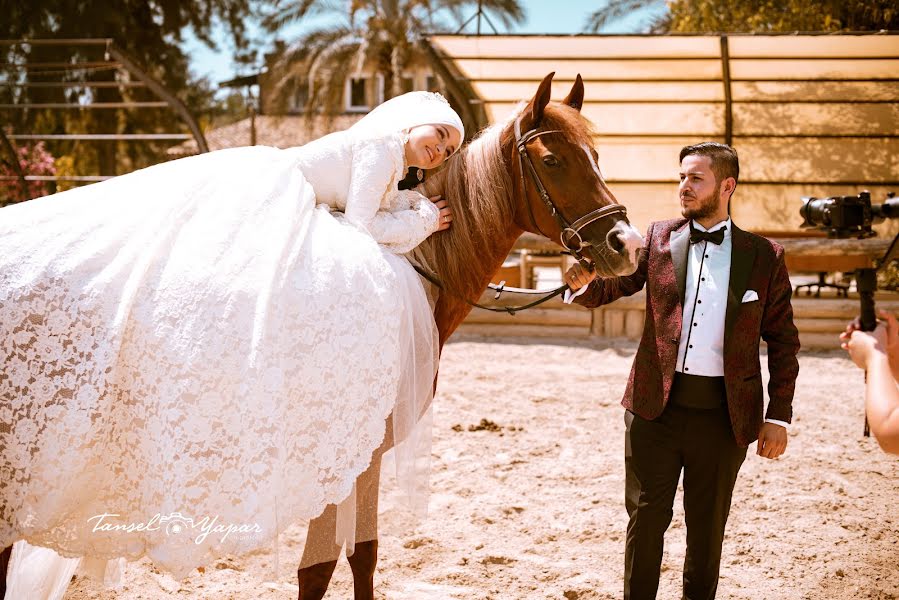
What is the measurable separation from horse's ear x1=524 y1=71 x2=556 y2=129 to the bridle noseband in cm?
4

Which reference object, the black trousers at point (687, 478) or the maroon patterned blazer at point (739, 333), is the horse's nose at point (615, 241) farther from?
the black trousers at point (687, 478)

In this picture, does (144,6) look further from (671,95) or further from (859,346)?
(859,346)

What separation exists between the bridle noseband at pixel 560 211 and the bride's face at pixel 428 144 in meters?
0.27

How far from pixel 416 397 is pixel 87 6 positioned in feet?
66.9

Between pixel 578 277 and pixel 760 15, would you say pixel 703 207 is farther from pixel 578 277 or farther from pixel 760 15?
pixel 760 15

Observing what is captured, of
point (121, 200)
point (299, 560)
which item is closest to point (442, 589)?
point (299, 560)

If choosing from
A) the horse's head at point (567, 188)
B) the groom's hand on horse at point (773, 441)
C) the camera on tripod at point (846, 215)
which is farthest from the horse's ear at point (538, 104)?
the groom's hand on horse at point (773, 441)

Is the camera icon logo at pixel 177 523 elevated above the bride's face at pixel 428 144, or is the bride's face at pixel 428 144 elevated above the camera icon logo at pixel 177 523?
the bride's face at pixel 428 144

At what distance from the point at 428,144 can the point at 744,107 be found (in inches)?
404

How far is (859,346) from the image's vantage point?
1.64m

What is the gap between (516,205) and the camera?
9.39 ft

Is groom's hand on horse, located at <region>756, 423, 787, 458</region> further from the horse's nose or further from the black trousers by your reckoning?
the horse's nose

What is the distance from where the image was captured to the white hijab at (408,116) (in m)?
2.59

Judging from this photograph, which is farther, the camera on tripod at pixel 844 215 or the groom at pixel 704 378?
the groom at pixel 704 378
